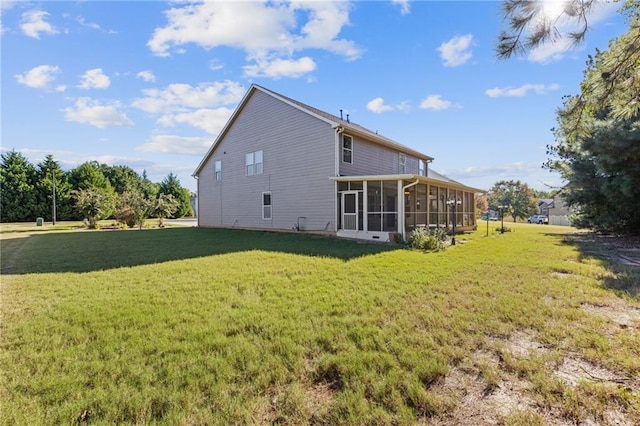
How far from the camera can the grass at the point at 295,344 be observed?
8.30 ft

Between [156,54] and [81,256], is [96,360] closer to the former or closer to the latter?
[81,256]

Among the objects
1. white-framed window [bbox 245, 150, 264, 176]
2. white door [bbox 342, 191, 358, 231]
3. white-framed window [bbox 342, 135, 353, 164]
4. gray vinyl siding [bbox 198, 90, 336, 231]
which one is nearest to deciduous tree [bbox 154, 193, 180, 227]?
gray vinyl siding [bbox 198, 90, 336, 231]

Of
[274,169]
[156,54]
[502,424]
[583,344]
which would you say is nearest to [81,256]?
[156,54]

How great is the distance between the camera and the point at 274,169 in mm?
16625

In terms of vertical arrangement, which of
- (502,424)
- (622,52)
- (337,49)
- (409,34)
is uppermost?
(337,49)

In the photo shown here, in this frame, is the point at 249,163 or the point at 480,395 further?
the point at 249,163

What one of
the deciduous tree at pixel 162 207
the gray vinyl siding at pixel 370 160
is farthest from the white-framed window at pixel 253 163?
the deciduous tree at pixel 162 207

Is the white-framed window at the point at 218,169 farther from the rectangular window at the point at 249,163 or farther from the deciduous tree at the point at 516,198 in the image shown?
the deciduous tree at the point at 516,198

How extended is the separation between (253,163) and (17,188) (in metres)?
28.8

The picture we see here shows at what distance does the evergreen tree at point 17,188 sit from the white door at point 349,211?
34.4 meters

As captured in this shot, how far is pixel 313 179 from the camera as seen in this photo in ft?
48.5

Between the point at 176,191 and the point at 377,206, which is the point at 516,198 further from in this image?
the point at 176,191

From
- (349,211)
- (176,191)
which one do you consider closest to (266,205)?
(349,211)

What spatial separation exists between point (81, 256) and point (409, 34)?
12.3m
